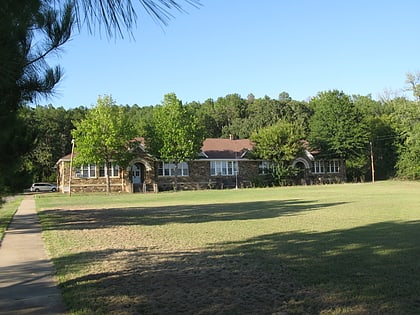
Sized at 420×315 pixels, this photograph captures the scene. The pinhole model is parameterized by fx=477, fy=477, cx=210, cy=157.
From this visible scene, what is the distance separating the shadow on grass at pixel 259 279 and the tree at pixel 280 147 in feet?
157

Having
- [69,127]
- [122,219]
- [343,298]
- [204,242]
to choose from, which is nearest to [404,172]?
[69,127]

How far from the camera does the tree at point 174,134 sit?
52.0m

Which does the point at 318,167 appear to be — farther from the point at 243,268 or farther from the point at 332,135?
the point at 243,268

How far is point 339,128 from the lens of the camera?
2510 inches

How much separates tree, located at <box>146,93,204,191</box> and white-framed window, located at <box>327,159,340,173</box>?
2151 centimetres

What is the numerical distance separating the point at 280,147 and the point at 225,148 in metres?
7.50

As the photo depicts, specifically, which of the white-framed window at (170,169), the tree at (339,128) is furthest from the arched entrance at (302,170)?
the white-framed window at (170,169)

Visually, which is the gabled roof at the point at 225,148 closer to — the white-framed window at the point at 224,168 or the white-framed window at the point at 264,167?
the white-framed window at the point at 224,168

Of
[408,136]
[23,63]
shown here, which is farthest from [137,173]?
[23,63]

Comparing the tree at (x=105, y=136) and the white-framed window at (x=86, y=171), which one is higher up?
the tree at (x=105, y=136)

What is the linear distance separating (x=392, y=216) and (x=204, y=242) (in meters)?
8.54

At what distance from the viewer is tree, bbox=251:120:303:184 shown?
58.8 meters

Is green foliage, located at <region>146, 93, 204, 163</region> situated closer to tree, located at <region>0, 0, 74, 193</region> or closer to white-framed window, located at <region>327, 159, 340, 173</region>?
white-framed window, located at <region>327, 159, 340, 173</region>

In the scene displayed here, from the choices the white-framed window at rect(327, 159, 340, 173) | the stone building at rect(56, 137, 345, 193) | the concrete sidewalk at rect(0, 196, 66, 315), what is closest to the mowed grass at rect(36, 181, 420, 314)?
the concrete sidewalk at rect(0, 196, 66, 315)
